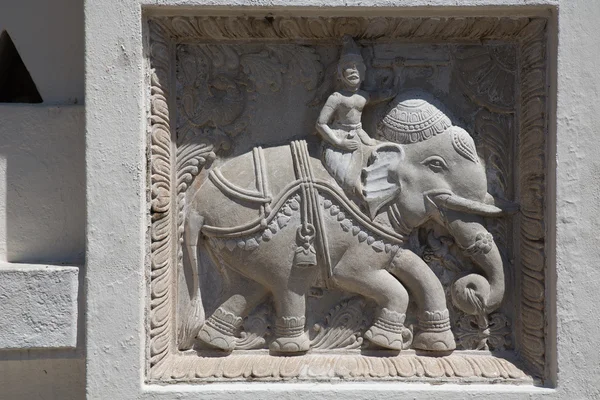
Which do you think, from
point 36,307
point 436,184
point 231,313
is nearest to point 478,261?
point 436,184

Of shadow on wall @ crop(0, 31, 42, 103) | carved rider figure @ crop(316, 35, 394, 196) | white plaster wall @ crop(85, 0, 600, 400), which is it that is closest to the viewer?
white plaster wall @ crop(85, 0, 600, 400)

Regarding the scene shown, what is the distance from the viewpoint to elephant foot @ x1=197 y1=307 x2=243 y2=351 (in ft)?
9.74

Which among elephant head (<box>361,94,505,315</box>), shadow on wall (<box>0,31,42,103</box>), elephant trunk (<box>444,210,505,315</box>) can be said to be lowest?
elephant trunk (<box>444,210,505,315</box>)

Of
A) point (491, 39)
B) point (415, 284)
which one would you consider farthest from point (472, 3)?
point (415, 284)

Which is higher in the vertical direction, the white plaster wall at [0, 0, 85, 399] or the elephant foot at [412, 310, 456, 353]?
the white plaster wall at [0, 0, 85, 399]

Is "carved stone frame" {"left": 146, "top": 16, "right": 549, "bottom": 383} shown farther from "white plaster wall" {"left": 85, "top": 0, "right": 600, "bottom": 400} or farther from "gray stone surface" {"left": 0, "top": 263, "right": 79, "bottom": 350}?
"gray stone surface" {"left": 0, "top": 263, "right": 79, "bottom": 350}

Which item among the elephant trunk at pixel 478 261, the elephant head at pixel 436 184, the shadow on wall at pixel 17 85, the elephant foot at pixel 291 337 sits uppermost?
the shadow on wall at pixel 17 85

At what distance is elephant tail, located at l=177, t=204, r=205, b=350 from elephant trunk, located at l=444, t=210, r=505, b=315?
1.10m

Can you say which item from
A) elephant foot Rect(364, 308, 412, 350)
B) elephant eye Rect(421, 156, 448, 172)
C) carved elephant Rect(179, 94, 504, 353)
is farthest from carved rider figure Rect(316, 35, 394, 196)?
elephant foot Rect(364, 308, 412, 350)

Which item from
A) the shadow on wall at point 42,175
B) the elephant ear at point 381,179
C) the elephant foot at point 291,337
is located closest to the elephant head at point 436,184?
the elephant ear at point 381,179

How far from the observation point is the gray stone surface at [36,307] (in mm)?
2848

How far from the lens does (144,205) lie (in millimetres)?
2809

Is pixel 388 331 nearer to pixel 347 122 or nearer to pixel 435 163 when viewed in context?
pixel 435 163

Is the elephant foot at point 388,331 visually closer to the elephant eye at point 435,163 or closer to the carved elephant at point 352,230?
the carved elephant at point 352,230
